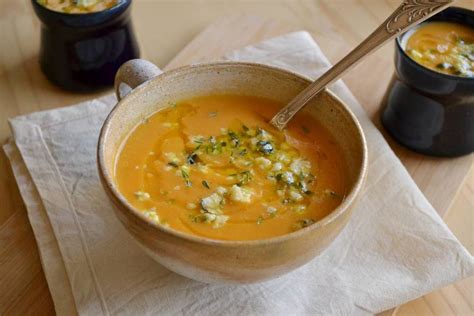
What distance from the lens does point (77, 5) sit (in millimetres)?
1547

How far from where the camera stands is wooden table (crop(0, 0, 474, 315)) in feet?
4.07

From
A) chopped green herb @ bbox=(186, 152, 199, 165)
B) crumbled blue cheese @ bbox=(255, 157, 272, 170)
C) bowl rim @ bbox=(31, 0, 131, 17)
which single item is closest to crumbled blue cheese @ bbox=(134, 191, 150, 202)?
chopped green herb @ bbox=(186, 152, 199, 165)

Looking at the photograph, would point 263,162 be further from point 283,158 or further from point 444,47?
point 444,47

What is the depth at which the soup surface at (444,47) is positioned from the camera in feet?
4.83

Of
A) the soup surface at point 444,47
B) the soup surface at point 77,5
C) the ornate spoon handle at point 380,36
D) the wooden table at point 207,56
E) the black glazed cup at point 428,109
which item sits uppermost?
the ornate spoon handle at point 380,36

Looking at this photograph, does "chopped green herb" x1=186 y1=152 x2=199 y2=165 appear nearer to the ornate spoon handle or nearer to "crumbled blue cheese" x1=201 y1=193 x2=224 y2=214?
"crumbled blue cheese" x1=201 y1=193 x2=224 y2=214

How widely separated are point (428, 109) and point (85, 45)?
806 millimetres

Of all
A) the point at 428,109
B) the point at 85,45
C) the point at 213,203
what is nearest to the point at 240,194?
the point at 213,203

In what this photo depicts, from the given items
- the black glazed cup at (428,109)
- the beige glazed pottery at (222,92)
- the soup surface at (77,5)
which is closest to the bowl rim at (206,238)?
the beige glazed pottery at (222,92)

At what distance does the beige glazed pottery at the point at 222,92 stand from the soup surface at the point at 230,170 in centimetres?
3

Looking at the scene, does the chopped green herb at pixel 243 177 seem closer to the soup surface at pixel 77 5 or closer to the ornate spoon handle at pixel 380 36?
the ornate spoon handle at pixel 380 36

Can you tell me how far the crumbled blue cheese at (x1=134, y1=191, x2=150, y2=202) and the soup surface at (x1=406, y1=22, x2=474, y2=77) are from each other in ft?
2.37

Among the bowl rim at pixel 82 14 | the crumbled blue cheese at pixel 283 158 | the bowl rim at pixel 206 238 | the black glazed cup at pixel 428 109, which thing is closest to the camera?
the bowl rim at pixel 206 238

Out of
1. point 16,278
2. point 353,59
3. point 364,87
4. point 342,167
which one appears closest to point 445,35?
point 364,87
